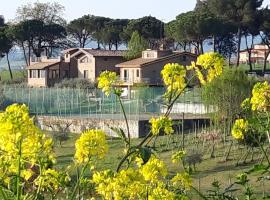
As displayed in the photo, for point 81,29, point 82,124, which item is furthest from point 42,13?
point 82,124

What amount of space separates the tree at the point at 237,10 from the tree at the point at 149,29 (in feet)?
35.7

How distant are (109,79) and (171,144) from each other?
70.6 ft

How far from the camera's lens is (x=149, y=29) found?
66625mm

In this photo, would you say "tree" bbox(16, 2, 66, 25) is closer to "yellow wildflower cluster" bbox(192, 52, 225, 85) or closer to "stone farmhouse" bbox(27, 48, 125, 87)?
"stone farmhouse" bbox(27, 48, 125, 87)

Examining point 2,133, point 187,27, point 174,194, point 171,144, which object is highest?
point 187,27

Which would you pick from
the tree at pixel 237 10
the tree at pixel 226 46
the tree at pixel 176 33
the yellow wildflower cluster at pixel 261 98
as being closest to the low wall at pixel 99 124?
the yellow wildflower cluster at pixel 261 98

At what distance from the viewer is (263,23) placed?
54.2 metres

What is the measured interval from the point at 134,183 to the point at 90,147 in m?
0.23

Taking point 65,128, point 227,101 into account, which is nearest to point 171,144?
point 227,101

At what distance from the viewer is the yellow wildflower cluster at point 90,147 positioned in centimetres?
251

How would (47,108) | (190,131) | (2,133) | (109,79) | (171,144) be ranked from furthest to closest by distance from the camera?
(47,108)
(190,131)
(171,144)
(109,79)
(2,133)

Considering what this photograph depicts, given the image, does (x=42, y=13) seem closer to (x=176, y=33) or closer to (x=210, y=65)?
(x=176, y=33)

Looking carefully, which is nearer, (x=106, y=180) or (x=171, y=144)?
(x=106, y=180)

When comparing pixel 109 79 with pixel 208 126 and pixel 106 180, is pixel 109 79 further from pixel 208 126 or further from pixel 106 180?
pixel 208 126
